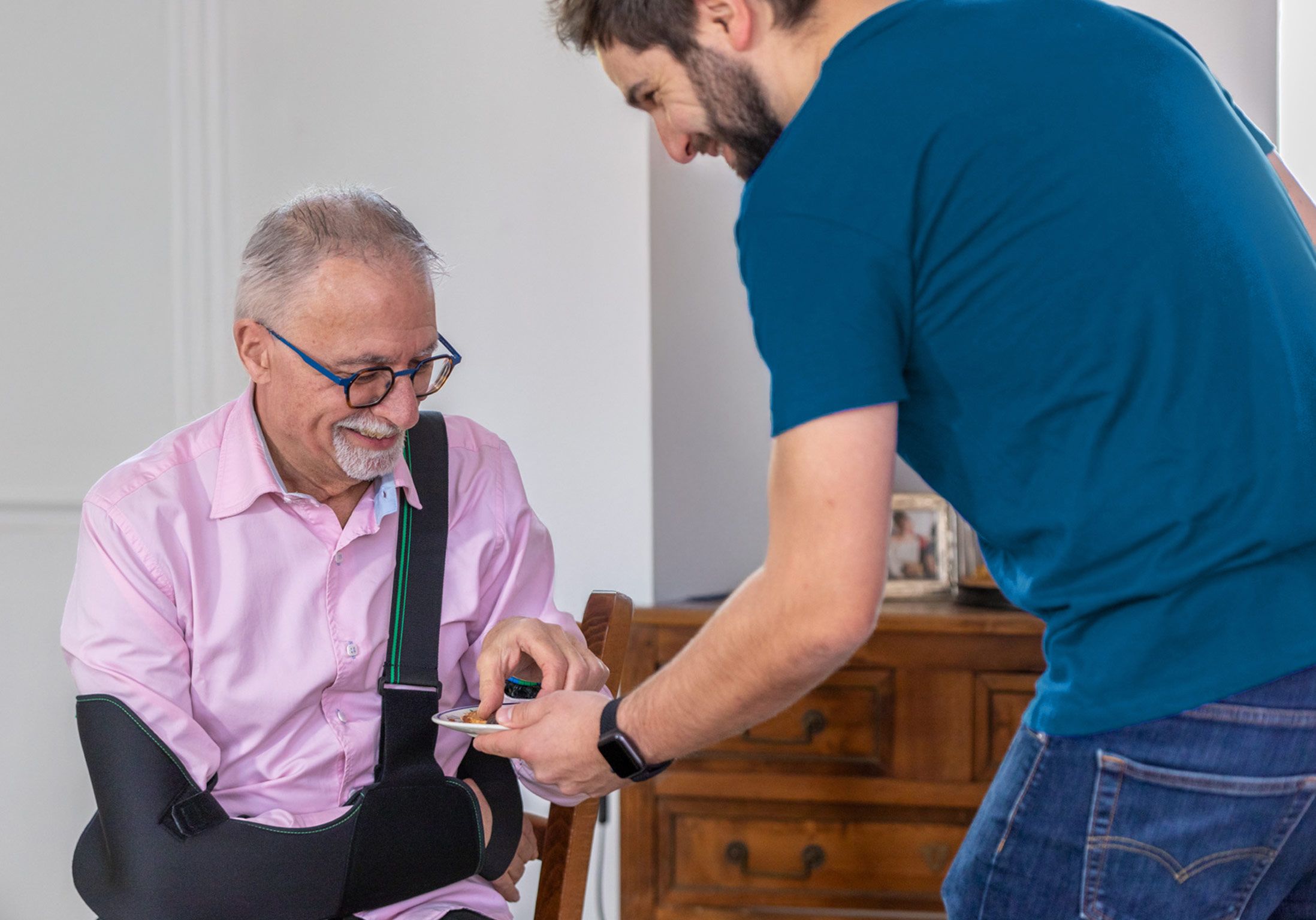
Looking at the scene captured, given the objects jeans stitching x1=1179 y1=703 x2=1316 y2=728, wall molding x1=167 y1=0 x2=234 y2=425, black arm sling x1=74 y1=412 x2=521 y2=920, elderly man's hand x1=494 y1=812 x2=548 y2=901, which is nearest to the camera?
jeans stitching x1=1179 y1=703 x2=1316 y2=728

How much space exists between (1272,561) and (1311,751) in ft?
0.45

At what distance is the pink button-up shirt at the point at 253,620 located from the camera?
1.48 m

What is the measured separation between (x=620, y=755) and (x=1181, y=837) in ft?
1.58

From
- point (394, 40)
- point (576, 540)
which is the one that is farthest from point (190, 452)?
point (394, 40)

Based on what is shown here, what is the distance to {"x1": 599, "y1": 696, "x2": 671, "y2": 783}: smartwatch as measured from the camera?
3.80 ft

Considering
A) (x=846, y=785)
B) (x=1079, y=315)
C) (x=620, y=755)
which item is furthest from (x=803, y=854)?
(x=1079, y=315)

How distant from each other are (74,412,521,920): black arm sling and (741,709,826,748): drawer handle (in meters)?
1.12

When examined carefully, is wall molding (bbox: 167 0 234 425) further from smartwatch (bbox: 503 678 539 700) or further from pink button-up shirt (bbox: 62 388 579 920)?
smartwatch (bbox: 503 678 539 700)

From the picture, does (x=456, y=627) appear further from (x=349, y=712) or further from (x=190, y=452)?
(x=190, y=452)

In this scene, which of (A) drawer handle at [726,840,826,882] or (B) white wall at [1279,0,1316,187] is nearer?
(A) drawer handle at [726,840,826,882]

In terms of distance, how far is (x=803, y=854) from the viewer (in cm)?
266

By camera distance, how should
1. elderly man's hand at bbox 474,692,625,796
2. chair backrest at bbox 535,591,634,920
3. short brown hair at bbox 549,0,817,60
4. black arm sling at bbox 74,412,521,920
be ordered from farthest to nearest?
chair backrest at bbox 535,591,634,920
black arm sling at bbox 74,412,521,920
elderly man's hand at bbox 474,692,625,796
short brown hair at bbox 549,0,817,60

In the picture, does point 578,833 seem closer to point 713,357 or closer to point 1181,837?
point 1181,837

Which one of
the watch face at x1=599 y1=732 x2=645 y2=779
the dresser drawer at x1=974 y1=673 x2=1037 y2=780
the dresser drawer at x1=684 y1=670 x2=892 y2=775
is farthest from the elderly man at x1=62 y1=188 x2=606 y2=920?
the dresser drawer at x1=974 y1=673 x2=1037 y2=780
